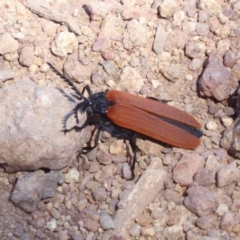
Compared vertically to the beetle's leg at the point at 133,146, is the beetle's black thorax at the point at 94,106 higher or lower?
higher

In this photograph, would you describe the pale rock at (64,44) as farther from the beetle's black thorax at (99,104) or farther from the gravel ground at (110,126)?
the beetle's black thorax at (99,104)

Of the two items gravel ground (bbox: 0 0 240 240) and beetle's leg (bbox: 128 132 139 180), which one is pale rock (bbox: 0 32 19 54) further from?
beetle's leg (bbox: 128 132 139 180)

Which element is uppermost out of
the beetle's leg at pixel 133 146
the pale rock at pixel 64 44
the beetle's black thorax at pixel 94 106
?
the pale rock at pixel 64 44

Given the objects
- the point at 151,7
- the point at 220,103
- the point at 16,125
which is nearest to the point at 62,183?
the point at 16,125

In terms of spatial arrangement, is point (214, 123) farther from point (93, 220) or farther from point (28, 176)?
point (28, 176)

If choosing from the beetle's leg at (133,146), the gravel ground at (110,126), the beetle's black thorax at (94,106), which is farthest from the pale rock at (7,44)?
the beetle's leg at (133,146)

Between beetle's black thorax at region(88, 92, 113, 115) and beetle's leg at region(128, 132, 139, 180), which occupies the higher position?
beetle's black thorax at region(88, 92, 113, 115)

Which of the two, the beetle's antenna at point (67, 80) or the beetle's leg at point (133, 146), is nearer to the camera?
the beetle's leg at point (133, 146)

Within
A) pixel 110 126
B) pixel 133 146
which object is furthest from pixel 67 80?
pixel 133 146

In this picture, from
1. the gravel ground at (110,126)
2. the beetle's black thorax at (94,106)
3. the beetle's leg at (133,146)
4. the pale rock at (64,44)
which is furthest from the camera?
the pale rock at (64,44)

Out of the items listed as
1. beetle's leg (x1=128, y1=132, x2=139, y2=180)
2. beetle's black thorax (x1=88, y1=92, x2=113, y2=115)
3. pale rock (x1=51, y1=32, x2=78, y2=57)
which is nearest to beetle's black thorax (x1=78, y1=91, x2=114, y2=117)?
beetle's black thorax (x1=88, y1=92, x2=113, y2=115)
